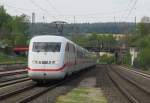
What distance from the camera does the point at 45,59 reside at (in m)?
26.4

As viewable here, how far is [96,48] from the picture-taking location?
521 ft

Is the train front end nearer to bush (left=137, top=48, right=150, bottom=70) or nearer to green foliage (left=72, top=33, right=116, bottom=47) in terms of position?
bush (left=137, top=48, right=150, bottom=70)

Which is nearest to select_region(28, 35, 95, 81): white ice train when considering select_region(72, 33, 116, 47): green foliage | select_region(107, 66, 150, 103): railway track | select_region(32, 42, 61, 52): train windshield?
select_region(32, 42, 61, 52): train windshield

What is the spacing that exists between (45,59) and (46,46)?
3.82ft

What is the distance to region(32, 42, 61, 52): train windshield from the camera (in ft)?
88.8

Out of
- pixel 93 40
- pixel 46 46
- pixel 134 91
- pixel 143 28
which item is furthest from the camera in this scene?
pixel 93 40

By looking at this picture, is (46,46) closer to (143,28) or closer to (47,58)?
(47,58)

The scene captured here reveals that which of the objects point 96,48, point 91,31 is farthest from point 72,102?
point 91,31

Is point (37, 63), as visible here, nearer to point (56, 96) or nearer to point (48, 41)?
point (48, 41)

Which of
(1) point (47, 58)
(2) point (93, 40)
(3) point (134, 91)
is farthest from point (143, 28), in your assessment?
(3) point (134, 91)

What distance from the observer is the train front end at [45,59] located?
26.0 meters

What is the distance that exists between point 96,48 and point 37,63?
132865mm

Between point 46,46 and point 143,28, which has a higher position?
point 143,28

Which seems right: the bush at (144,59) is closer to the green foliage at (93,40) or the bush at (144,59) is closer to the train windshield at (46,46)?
the green foliage at (93,40)
